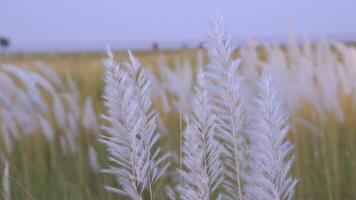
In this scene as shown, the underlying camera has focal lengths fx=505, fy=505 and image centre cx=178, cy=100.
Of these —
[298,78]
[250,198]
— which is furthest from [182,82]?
[250,198]

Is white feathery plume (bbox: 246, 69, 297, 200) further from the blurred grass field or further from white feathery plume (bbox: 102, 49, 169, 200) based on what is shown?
the blurred grass field

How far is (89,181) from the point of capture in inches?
52.6

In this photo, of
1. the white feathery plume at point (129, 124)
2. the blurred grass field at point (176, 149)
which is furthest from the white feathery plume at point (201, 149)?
the blurred grass field at point (176, 149)

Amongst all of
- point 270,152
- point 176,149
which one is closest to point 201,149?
point 270,152

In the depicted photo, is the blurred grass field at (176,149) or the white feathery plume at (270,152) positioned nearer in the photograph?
the white feathery plume at (270,152)

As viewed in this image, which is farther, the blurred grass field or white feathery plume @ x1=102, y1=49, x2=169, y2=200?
the blurred grass field

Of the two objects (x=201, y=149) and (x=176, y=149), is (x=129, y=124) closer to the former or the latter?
(x=201, y=149)

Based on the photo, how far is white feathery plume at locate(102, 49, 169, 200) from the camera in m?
0.34

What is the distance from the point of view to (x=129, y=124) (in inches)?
13.6

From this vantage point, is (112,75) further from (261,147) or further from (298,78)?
(298,78)

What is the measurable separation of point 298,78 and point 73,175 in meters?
0.67

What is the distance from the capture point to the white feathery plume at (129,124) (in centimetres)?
34

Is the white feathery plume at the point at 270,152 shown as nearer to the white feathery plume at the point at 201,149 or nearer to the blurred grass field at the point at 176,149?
the white feathery plume at the point at 201,149

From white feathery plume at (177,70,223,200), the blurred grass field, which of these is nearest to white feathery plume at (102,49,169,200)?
white feathery plume at (177,70,223,200)
